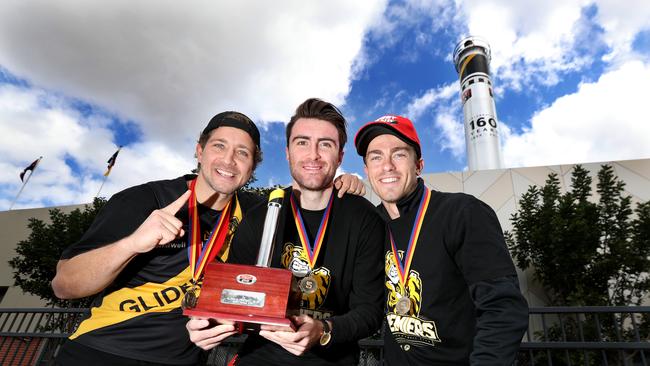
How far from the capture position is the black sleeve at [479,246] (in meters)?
1.90

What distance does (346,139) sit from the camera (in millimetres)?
2955

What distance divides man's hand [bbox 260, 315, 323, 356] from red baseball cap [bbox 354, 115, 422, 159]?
5.12 ft

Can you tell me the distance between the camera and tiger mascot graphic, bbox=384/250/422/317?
7.27 feet

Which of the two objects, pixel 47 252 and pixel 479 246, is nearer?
pixel 479 246

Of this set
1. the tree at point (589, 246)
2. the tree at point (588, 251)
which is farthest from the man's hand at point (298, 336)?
the tree at point (589, 246)

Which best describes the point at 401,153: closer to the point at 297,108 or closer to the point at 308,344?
the point at 297,108

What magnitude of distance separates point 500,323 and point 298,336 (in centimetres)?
111

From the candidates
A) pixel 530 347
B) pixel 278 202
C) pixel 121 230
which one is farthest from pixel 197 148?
pixel 530 347

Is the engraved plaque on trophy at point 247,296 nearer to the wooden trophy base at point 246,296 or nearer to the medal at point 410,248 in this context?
the wooden trophy base at point 246,296

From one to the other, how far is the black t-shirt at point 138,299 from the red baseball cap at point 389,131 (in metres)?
1.67

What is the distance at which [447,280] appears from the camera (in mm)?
2148

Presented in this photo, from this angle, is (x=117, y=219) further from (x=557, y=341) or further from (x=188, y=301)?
(x=557, y=341)

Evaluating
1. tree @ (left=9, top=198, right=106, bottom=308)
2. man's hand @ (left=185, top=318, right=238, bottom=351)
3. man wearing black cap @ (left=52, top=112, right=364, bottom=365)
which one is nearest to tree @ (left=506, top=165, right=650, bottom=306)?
man wearing black cap @ (left=52, top=112, right=364, bottom=365)

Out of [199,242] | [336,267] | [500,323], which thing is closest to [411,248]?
[336,267]
